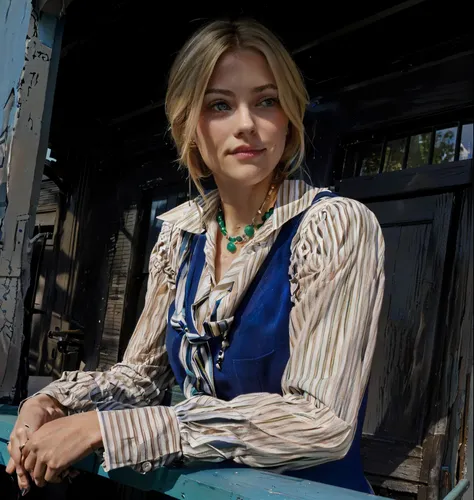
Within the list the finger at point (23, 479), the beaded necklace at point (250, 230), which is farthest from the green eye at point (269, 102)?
the finger at point (23, 479)

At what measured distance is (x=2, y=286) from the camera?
214 centimetres

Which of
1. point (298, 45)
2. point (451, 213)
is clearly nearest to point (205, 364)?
point (451, 213)

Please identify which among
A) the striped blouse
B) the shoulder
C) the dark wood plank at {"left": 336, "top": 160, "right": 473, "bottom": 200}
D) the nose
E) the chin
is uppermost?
the dark wood plank at {"left": 336, "top": 160, "right": 473, "bottom": 200}

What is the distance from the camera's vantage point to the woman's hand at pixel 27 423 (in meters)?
1.24

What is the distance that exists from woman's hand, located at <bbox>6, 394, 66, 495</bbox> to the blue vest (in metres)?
0.43

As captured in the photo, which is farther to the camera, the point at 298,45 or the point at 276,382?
the point at 298,45

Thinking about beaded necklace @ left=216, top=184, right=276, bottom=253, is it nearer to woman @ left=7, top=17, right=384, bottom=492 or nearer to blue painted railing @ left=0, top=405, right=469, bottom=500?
woman @ left=7, top=17, right=384, bottom=492

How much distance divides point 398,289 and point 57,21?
1806 millimetres

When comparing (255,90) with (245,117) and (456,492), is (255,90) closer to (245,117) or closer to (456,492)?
(245,117)

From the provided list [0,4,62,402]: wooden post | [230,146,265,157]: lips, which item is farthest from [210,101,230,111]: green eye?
[0,4,62,402]: wooden post

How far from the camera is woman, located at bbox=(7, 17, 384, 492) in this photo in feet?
3.71

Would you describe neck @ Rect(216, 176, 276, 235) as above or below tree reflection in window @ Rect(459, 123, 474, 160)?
below

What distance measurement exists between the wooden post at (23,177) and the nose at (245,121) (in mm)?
1022

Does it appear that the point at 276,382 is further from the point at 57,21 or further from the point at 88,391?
the point at 57,21
